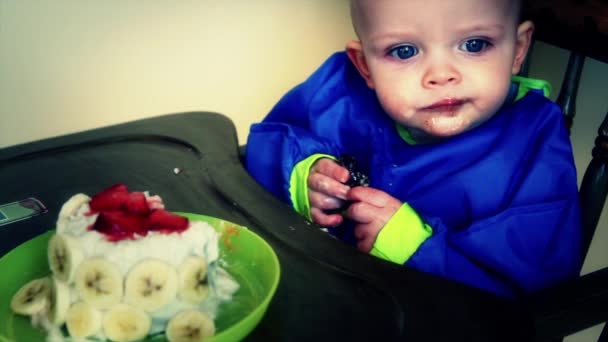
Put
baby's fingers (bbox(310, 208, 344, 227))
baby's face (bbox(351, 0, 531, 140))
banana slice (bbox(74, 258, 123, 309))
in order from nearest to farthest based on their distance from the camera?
1. banana slice (bbox(74, 258, 123, 309))
2. baby's face (bbox(351, 0, 531, 140))
3. baby's fingers (bbox(310, 208, 344, 227))

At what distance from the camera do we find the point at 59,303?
527 millimetres

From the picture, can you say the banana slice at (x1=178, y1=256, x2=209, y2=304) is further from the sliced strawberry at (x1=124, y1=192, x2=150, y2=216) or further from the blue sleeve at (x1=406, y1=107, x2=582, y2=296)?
the blue sleeve at (x1=406, y1=107, x2=582, y2=296)

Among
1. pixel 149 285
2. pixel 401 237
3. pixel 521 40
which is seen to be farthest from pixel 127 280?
pixel 521 40

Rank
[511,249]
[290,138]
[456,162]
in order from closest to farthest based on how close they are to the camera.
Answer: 1. [511,249]
2. [456,162]
3. [290,138]

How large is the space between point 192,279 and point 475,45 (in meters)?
0.44

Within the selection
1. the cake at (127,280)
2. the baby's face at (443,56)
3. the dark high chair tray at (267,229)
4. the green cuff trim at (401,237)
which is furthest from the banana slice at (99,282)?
the baby's face at (443,56)

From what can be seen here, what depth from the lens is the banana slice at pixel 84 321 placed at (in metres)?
0.52

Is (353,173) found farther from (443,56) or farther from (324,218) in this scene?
(443,56)

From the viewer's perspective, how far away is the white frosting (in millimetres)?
526

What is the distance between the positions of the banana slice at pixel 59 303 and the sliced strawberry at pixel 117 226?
0.19 ft

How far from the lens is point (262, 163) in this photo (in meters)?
0.95

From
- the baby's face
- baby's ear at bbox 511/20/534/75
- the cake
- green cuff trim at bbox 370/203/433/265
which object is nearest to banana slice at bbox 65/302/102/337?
the cake

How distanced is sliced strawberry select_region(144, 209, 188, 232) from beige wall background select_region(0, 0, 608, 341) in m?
→ 0.60

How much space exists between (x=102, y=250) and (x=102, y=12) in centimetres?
64
